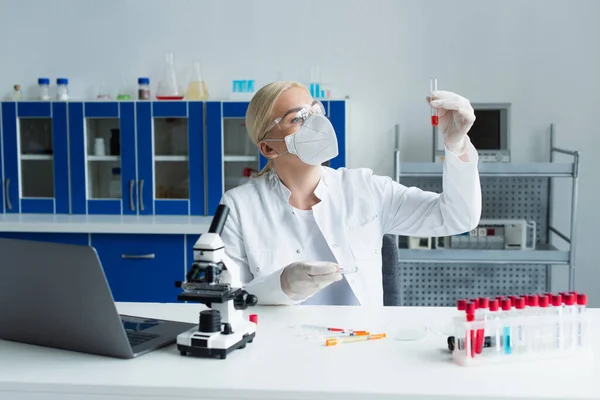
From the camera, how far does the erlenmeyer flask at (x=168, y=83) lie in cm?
391

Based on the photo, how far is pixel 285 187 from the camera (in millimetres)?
2172

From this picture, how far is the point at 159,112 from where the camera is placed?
3826 mm

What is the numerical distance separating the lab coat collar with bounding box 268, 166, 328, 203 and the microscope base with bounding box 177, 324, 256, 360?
0.77 m

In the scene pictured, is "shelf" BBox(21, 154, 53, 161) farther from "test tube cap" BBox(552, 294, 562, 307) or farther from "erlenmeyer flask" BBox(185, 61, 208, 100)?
"test tube cap" BBox(552, 294, 562, 307)

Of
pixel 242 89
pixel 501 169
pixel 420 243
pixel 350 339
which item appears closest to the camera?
pixel 350 339

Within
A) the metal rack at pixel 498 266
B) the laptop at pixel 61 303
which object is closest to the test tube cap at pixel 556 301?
the laptop at pixel 61 303

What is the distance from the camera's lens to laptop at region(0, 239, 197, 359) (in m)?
1.33

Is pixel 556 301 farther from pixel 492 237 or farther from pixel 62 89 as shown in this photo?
pixel 62 89

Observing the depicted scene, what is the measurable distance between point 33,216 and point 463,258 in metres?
2.24

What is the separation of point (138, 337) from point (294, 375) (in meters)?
0.40

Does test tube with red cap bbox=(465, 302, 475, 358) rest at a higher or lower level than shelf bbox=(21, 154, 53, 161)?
lower

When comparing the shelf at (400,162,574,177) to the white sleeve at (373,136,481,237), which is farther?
the shelf at (400,162,574,177)

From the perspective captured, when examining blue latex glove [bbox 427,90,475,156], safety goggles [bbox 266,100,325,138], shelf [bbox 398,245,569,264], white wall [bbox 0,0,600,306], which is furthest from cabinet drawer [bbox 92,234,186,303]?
blue latex glove [bbox 427,90,475,156]

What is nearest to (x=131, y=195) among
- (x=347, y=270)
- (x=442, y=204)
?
(x=442, y=204)
